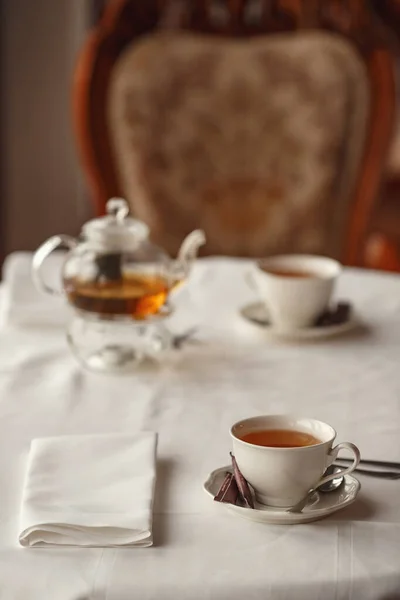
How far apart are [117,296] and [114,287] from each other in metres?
0.01

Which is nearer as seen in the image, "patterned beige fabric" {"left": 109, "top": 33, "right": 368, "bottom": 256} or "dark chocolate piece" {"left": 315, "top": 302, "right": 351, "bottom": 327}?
"dark chocolate piece" {"left": 315, "top": 302, "right": 351, "bottom": 327}

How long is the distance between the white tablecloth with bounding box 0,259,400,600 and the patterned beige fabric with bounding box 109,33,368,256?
58 cm

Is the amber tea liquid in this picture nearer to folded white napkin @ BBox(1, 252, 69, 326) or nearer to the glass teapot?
the glass teapot

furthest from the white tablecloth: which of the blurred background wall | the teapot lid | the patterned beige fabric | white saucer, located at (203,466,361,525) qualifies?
the blurred background wall

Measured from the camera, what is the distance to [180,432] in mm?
899

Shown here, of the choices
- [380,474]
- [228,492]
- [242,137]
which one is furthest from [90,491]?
[242,137]

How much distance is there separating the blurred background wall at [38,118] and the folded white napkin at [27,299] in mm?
1587

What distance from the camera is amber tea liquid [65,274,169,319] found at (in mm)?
1093

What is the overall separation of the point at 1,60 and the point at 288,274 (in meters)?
1.95

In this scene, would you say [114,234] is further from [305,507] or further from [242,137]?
[242,137]

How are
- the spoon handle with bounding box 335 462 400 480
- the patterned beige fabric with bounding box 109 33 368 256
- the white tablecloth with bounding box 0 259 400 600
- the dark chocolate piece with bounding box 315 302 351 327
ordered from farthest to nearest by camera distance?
the patterned beige fabric with bounding box 109 33 368 256, the dark chocolate piece with bounding box 315 302 351 327, the spoon handle with bounding box 335 462 400 480, the white tablecloth with bounding box 0 259 400 600

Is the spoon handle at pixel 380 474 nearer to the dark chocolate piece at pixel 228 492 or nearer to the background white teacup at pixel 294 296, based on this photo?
the dark chocolate piece at pixel 228 492

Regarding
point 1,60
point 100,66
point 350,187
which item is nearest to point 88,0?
point 1,60

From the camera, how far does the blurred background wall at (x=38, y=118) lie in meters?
2.99
